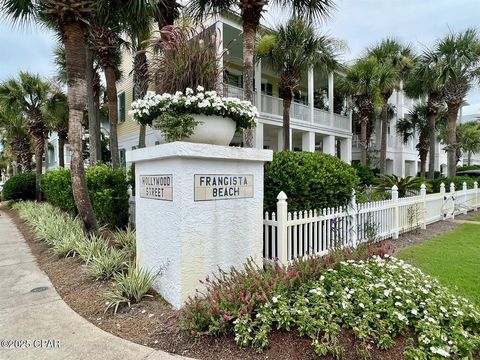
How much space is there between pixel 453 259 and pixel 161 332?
5.58m

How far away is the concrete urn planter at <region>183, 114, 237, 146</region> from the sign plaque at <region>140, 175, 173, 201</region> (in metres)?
0.57

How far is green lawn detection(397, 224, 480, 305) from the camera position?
4.34 m

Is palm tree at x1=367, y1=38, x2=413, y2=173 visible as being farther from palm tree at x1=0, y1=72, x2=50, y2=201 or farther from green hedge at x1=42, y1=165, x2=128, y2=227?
palm tree at x1=0, y1=72, x2=50, y2=201

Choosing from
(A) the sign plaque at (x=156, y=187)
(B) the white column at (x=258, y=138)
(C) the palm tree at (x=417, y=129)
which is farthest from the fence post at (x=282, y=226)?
(C) the palm tree at (x=417, y=129)

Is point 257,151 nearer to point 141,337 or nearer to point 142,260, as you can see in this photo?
point 142,260

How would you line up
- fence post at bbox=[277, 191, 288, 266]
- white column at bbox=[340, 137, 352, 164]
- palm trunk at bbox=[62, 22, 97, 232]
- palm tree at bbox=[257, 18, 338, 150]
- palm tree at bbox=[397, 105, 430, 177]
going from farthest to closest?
1. palm tree at bbox=[397, 105, 430, 177]
2. white column at bbox=[340, 137, 352, 164]
3. palm tree at bbox=[257, 18, 338, 150]
4. palm trunk at bbox=[62, 22, 97, 232]
5. fence post at bbox=[277, 191, 288, 266]

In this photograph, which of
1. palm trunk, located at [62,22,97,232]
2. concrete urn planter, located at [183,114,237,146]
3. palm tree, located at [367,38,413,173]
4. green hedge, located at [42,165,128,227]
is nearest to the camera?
concrete urn planter, located at [183,114,237,146]

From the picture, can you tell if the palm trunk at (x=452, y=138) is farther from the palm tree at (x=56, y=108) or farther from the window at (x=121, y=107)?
the palm tree at (x=56, y=108)

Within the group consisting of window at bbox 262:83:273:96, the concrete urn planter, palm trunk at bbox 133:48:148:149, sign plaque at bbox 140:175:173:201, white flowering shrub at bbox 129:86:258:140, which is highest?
window at bbox 262:83:273:96

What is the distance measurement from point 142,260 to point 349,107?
59.6ft

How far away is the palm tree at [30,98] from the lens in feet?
49.2

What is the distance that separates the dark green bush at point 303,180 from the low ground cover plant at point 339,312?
6.81ft

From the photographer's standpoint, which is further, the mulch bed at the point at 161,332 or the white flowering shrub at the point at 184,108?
the white flowering shrub at the point at 184,108

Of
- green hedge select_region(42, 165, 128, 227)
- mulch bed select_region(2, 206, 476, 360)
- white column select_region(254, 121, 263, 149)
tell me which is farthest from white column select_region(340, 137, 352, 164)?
mulch bed select_region(2, 206, 476, 360)
